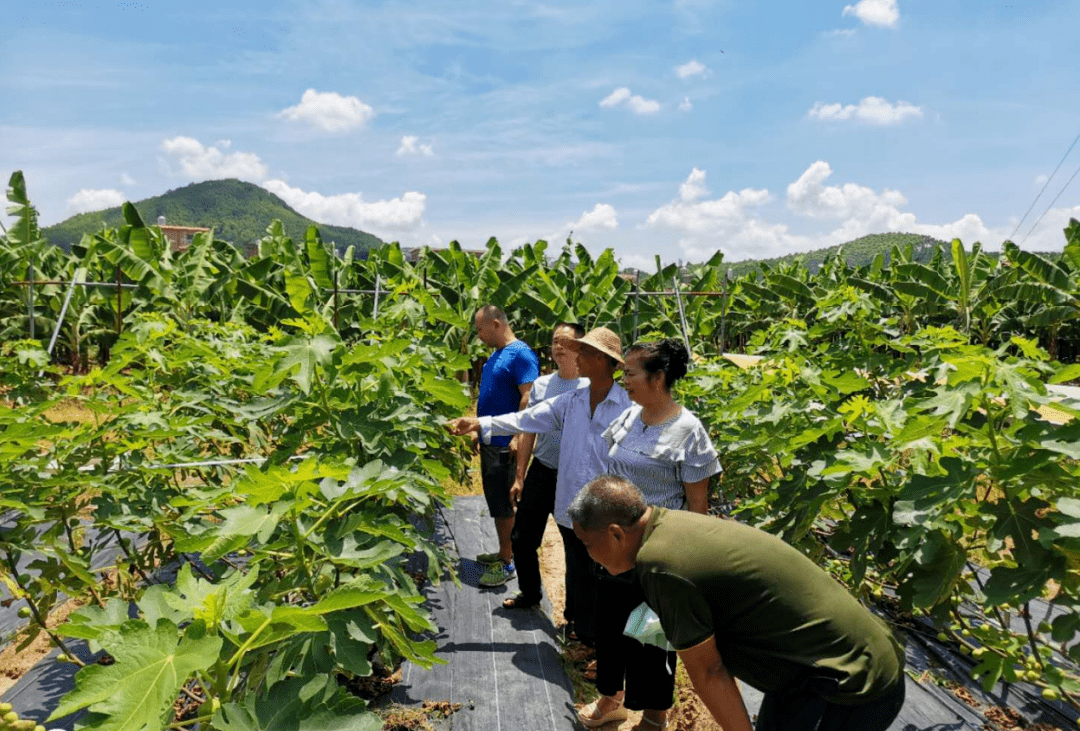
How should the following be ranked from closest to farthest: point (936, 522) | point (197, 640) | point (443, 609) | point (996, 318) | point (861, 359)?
point (197, 640) < point (936, 522) < point (861, 359) < point (443, 609) < point (996, 318)

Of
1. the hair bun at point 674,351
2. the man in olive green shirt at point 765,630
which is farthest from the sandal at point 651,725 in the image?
the hair bun at point 674,351

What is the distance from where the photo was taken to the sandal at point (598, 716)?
342cm

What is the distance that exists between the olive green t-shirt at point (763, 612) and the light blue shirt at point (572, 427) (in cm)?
155

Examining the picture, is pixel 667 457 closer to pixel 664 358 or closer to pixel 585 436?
pixel 664 358

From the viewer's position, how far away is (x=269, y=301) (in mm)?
12961

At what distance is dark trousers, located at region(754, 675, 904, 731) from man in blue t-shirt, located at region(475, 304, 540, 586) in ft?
9.22

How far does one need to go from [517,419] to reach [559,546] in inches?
95.9

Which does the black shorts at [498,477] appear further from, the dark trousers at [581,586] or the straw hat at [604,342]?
the straw hat at [604,342]

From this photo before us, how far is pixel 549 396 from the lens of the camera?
4.54 m

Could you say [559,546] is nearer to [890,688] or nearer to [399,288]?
[399,288]

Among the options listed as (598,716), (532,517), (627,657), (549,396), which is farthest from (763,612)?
(549,396)

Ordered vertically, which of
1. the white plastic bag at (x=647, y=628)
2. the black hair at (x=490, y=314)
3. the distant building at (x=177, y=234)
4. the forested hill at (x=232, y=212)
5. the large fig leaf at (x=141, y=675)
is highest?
the forested hill at (x=232, y=212)

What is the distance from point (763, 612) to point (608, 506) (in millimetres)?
513

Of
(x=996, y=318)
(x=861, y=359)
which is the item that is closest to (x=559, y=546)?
(x=861, y=359)
